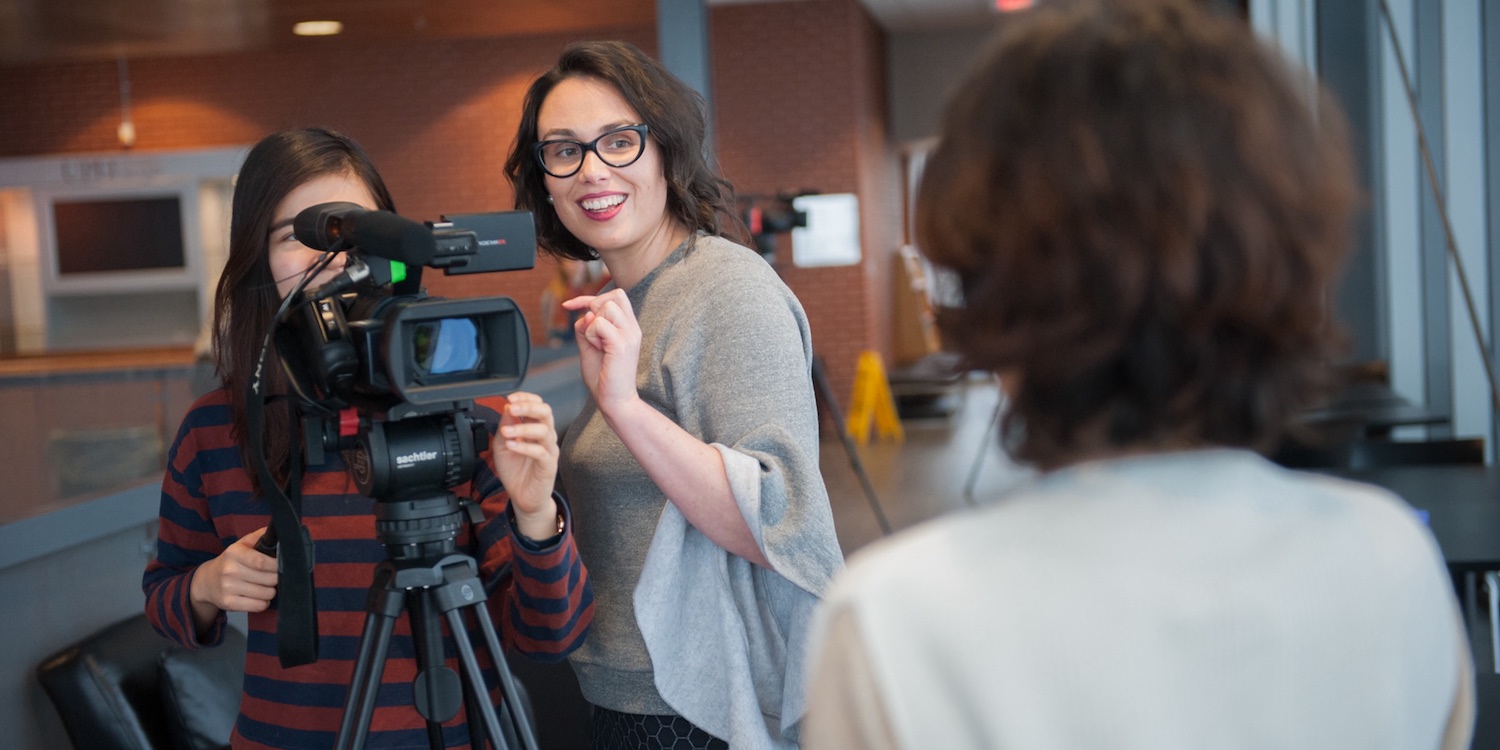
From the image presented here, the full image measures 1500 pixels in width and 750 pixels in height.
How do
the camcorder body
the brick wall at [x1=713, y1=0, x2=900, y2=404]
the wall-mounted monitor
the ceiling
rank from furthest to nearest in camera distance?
the brick wall at [x1=713, y1=0, x2=900, y2=404]
the wall-mounted monitor
the ceiling
the camcorder body

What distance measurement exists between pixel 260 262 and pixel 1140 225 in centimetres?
103

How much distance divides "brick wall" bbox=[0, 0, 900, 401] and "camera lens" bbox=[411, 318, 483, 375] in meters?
8.01

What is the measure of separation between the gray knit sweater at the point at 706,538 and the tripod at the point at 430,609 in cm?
19

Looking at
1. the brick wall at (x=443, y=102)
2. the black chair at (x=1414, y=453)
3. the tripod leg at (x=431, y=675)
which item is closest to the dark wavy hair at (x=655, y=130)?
the tripod leg at (x=431, y=675)

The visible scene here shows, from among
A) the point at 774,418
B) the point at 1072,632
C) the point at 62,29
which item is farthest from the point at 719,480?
the point at 62,29

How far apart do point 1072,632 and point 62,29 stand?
900 centimetres

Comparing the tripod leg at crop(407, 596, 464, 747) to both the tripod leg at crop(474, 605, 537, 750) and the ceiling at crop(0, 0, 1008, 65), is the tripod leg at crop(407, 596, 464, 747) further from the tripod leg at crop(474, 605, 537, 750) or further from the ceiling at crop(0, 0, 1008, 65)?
the ceiling at crop(0, 0, 1008, 65)

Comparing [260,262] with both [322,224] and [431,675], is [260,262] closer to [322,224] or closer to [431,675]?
[322,224]

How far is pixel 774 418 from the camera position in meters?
1.23

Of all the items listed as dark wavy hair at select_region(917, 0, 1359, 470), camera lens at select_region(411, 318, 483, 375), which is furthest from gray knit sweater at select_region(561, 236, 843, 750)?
dark wavy hair at select_region(917, 0, 1359, 470)

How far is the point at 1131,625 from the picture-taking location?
1.96 ft

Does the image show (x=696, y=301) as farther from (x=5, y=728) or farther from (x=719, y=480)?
(x=5, y=728)

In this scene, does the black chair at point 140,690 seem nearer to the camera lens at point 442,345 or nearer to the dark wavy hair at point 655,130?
the dark wavy hair at point 655,130

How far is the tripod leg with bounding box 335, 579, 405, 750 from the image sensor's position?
41.1 inches
